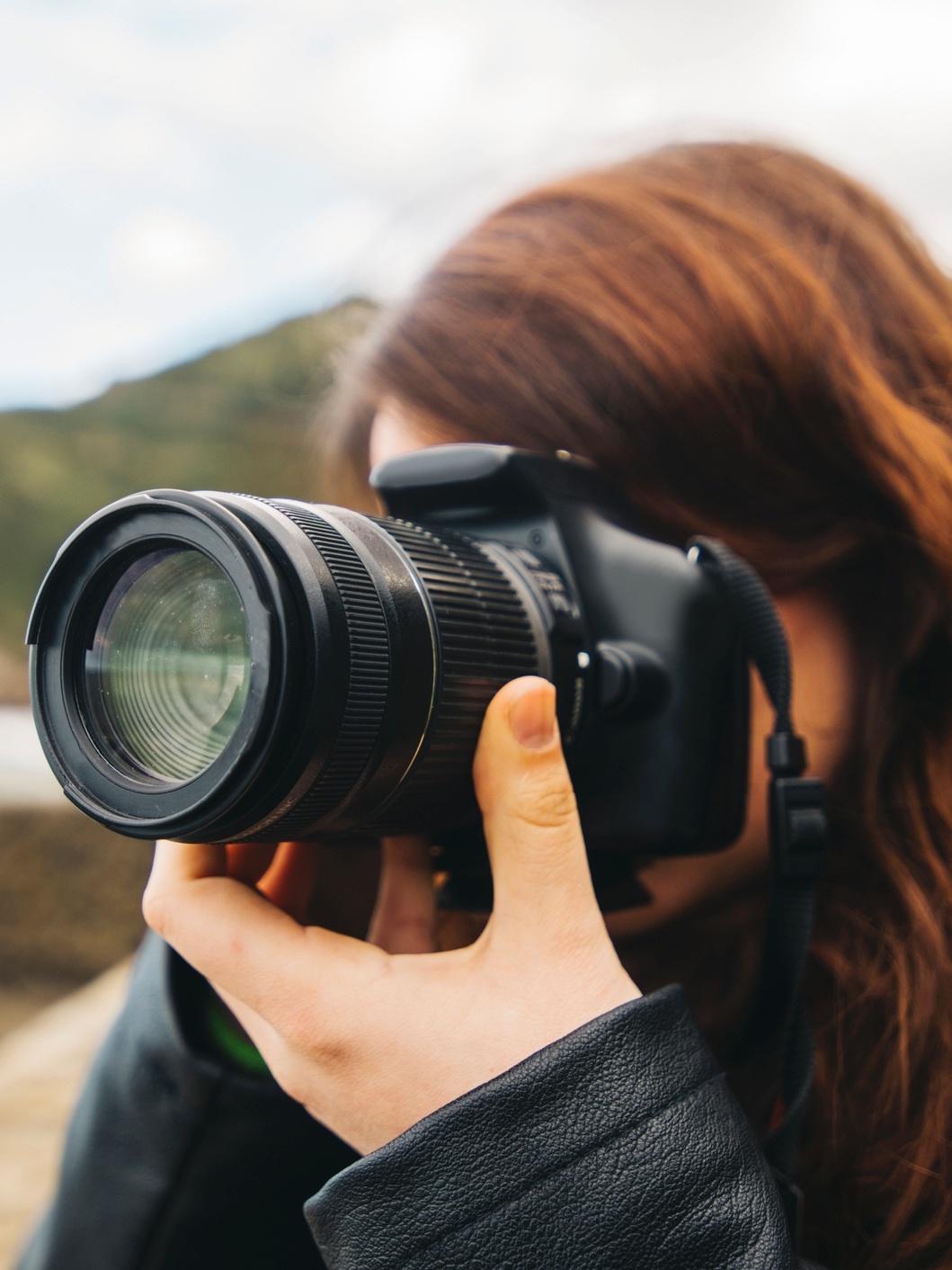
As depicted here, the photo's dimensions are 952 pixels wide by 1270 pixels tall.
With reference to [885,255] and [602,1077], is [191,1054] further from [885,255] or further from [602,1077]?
[885,255]

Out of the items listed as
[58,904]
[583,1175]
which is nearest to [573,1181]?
[583,1175]

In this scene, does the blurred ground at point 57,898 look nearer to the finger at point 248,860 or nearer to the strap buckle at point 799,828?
the finger at point 248,860

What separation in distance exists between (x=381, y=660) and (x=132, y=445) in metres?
7.72

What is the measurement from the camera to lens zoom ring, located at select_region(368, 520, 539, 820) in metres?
0.50

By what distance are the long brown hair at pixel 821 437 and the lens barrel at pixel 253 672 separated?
25 centimetres

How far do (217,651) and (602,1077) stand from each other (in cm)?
25

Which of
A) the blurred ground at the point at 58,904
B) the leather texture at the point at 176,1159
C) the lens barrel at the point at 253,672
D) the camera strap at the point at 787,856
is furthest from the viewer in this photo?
the blurred ground at the point at 58,904

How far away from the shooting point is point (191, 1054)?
70 centimetres

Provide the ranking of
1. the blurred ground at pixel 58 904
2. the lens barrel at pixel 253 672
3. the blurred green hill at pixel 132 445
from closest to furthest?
the lens barrel at pixel 253 672 → the blurred ground at pixel 58 904 → the blurred green hill at pixel 132 445

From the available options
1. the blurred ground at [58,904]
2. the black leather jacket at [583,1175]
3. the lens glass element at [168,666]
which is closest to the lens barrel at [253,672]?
the lens glass element at [168,666]

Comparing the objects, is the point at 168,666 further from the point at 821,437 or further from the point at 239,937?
the point at 821,437

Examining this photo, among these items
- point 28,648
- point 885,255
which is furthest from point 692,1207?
point 885,255

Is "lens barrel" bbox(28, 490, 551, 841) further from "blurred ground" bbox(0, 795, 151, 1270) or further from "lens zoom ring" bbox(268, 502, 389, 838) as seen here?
"blurred ground" bbox(0, 795, 151, 1270)

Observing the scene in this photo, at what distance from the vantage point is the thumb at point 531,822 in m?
0.48
